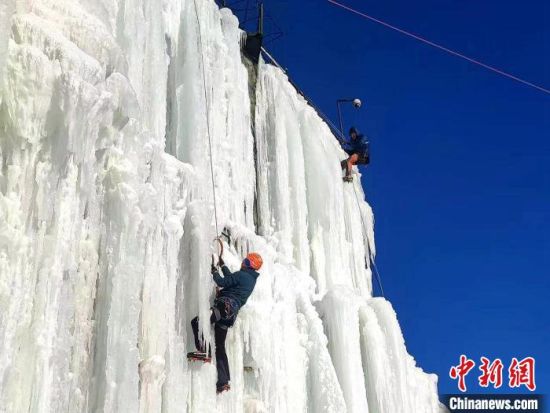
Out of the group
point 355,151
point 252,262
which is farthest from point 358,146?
point 252,262

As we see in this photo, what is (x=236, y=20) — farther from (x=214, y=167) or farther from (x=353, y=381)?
(x=353, y=381)

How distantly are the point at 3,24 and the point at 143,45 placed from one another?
2.99 m

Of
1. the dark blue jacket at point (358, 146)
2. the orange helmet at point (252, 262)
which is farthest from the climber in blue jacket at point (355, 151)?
the orange helmet at point (252, 262)

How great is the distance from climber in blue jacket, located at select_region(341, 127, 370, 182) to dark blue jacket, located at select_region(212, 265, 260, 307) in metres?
5.39

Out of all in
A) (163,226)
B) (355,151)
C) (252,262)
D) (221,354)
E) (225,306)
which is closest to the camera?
(163,226)

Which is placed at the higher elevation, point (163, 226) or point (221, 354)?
point (163, 226)

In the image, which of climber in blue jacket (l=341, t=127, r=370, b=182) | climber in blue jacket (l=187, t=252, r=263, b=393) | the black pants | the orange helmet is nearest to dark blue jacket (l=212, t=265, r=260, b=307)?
climber in blue jacket (l=187, t=252, r=263, b=393)

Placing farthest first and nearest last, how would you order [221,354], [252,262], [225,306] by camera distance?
1. [252,262]
2. [221,354]
3. [225,306]

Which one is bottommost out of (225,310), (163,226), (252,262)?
(225,310)

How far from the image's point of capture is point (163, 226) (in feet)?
19.2

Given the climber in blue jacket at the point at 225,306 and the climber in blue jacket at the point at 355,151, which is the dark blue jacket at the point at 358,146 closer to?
the climber in blue jacket at the point at 355,151

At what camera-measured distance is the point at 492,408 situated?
586 inches

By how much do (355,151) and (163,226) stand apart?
651 centimetres

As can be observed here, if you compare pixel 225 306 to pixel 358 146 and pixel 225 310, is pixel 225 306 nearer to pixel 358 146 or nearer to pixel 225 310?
pixel 225 310
